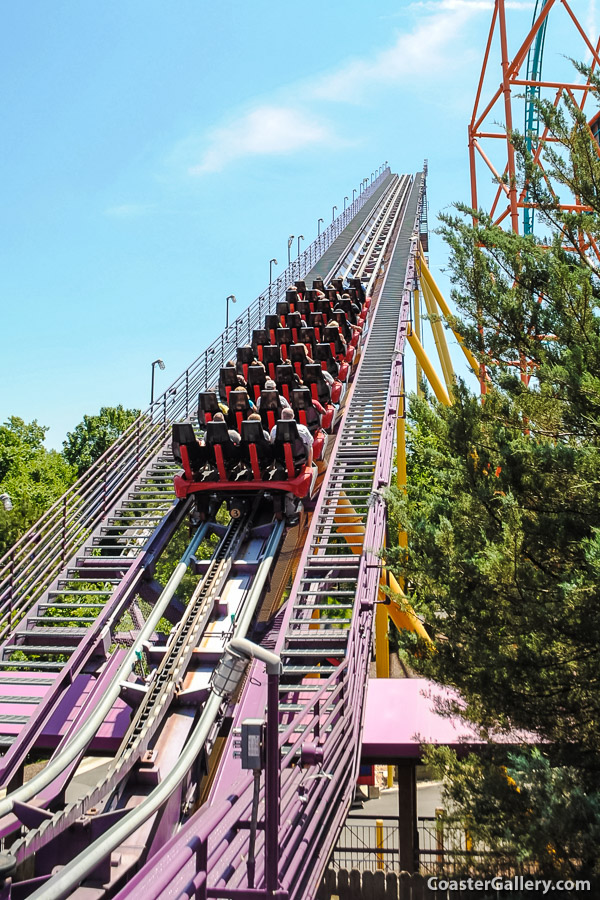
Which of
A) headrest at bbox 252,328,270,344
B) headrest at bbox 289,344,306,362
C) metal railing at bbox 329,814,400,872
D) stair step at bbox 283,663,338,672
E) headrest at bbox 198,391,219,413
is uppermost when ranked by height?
headrest at bbox 252,328,270,344

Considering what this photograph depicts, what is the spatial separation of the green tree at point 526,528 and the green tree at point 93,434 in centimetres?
3314

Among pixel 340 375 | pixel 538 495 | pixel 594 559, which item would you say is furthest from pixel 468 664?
pixel 340 375

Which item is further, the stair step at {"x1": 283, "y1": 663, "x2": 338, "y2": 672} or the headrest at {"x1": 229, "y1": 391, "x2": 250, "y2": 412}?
the headrest at {"x1": 229, "y1": 391, "x2": 250, "y2": 412}

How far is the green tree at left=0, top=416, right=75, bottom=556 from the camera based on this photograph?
19625 mm

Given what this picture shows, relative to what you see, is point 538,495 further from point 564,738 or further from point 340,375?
point 340,375

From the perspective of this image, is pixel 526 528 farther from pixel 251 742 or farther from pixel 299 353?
pixel 299 353

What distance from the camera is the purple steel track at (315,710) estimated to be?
361 centimetres

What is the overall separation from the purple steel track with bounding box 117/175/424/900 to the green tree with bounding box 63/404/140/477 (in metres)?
25.8

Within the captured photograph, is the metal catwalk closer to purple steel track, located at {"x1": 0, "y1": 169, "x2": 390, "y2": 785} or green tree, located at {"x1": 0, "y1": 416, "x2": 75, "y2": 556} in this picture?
purple steel track, located at {"x1": 0, "y1": 169, "x2": 390, "y2": 785}

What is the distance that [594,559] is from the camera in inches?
177

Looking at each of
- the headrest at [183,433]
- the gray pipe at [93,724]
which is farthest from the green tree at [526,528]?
the headrest at [183,433]

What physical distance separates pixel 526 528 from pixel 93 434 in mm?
34779

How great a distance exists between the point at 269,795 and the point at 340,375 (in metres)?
10.5

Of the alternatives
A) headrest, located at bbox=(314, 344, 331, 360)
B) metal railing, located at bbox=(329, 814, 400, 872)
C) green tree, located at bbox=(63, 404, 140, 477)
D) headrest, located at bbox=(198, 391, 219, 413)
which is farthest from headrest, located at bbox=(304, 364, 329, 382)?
green tree, located at bbox=(63, 404, 140, 477)
